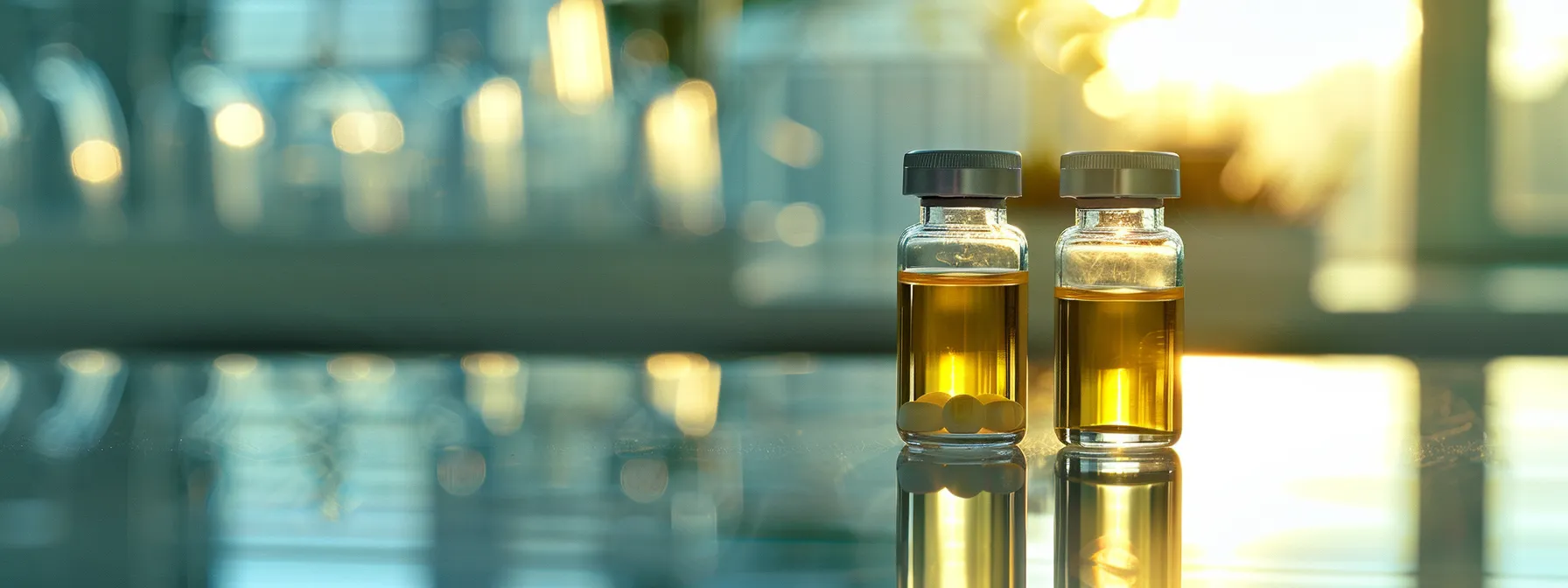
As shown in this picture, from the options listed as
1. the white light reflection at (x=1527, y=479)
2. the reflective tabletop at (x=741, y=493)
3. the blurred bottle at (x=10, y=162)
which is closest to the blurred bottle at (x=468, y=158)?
the blurred bottle at (x=10, y=162)

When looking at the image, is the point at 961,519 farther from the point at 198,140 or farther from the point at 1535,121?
the point at 1535,121

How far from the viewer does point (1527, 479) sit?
2.34ft

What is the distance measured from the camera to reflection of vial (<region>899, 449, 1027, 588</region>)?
0.49m

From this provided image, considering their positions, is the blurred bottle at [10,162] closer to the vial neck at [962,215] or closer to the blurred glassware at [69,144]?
the blurred glassware at [69,144]

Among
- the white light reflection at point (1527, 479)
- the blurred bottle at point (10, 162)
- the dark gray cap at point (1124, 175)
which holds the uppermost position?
the blurred bottle at point (10, 162)

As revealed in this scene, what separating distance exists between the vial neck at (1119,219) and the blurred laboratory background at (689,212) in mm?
156

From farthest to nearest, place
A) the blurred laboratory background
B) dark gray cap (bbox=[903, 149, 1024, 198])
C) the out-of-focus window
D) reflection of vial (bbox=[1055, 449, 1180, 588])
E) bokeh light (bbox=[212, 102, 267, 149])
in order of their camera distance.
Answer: the out-of-focus window
bokeh light (bbox=[212, 102, 267, 149])
the blurred laboratory background
dark gray cap (bbox=[903, 149, 1024, 198])
reflection of vial (bbox=[1055, 449, 1180, 588])

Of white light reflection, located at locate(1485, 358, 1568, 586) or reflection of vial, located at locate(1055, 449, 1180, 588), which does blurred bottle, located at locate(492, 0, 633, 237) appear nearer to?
white light reflection, located at locate(1485, 358, 1568, 586)

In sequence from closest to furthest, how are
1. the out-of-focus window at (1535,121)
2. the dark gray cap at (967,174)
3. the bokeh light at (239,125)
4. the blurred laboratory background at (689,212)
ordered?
the dark gray cap at (967,174) < the blurred laboratory background at (689,212) < the bokeh light at (239,125) < the out-of-focus window at (1535,121)

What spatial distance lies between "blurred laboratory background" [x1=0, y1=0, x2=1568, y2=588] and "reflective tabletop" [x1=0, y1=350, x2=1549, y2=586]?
0.04 ft

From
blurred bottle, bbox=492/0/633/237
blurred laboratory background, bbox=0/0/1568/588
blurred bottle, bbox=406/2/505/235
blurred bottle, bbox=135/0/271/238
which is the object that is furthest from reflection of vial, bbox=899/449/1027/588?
blurred bottle, bbox=135/0/271/238

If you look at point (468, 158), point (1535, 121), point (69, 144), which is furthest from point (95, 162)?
point (1535, 121)

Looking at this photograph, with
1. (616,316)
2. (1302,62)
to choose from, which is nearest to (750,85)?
(616,316)

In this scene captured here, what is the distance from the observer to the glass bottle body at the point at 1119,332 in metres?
0.71
